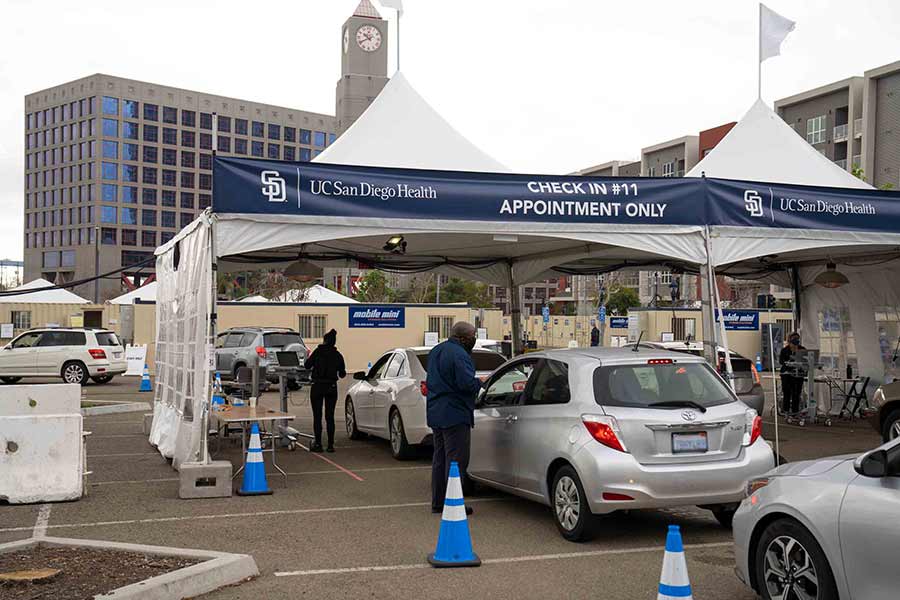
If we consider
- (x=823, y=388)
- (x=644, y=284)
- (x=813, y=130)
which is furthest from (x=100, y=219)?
(x=823, y=388)

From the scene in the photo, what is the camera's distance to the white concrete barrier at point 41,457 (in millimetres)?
10203

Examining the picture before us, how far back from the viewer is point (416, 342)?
39.6m

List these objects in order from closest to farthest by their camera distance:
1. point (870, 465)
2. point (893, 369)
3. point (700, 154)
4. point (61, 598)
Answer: point (870, 465)
point (61, 598)
point (893, 369)
point (700, 154)

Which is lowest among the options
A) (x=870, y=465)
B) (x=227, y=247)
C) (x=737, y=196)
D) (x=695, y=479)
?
(x=695, y=479)

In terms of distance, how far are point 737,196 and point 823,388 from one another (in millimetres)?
8884

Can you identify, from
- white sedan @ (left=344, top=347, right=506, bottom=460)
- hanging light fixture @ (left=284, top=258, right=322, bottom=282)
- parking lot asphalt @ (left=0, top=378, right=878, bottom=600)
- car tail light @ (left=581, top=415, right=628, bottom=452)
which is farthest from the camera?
hanging light fixture @ (left=284, top=258, right=322, bottom=282)

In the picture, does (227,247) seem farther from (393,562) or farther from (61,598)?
(61,598)

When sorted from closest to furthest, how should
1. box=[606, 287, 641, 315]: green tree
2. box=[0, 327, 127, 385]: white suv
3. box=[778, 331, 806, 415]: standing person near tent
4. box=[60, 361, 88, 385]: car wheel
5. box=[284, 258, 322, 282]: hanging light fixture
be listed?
box=[284, 258, 322, 282]: hanging light fixture
box=[778, 331, 806, 415]: standing person near tent
box=[0, 327, 127, 385]: white suv
box=[60, 361, 88, 385]: car wheel
box=[606, 287, 641, 315]: green tree

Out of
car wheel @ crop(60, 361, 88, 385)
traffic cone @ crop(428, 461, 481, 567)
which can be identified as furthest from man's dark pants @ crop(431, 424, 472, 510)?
car wheel @ crop(60, 361, 88, 385)

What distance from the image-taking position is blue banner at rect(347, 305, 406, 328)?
38281mm

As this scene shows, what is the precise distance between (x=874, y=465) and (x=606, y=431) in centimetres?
308

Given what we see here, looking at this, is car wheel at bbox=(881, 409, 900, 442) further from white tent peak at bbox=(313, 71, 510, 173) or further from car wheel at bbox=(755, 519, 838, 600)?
car wheel at bbox=(755, 519, 838, 600)

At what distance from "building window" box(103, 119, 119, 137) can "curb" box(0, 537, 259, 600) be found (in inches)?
5131

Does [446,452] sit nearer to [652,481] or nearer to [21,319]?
[652,481]
